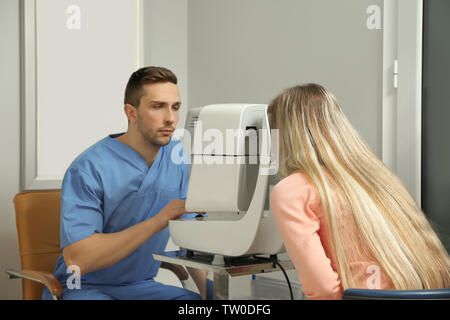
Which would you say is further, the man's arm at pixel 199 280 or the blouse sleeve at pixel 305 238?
the man's arm at pixel 199 280

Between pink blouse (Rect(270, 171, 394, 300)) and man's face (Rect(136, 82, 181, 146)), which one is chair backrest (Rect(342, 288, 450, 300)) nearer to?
pink blouse (Rect(270, 171, 394, 300))

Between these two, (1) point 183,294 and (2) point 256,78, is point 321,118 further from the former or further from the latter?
(2) point 256,78

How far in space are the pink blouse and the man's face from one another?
2.02 feet

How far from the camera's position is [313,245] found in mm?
1080

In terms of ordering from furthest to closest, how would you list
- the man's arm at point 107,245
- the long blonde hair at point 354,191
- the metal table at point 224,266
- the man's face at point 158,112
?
1. the man's face at point 158,112
2. the man's arm at point 107,245
3. the metal table at point 224,266
4. the long blonde hair at point 354,191

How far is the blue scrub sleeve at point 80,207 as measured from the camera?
1.48 m

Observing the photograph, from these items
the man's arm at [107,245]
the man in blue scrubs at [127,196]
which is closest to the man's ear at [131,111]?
the man in blue scrubs at [127,196]

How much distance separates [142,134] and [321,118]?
0.68m

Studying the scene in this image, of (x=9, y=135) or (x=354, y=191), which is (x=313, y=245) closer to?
(x=354, y=191)

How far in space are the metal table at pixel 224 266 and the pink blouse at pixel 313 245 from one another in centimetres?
18

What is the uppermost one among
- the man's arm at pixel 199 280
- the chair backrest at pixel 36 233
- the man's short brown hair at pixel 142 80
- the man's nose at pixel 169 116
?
the man's short brown hair at pixel 142 80

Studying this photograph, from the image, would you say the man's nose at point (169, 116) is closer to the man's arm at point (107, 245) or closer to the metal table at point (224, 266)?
the man's arm at point (107, 245)

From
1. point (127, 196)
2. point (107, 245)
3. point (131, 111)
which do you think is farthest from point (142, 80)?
point (107, 245)

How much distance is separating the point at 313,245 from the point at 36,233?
1.03m
